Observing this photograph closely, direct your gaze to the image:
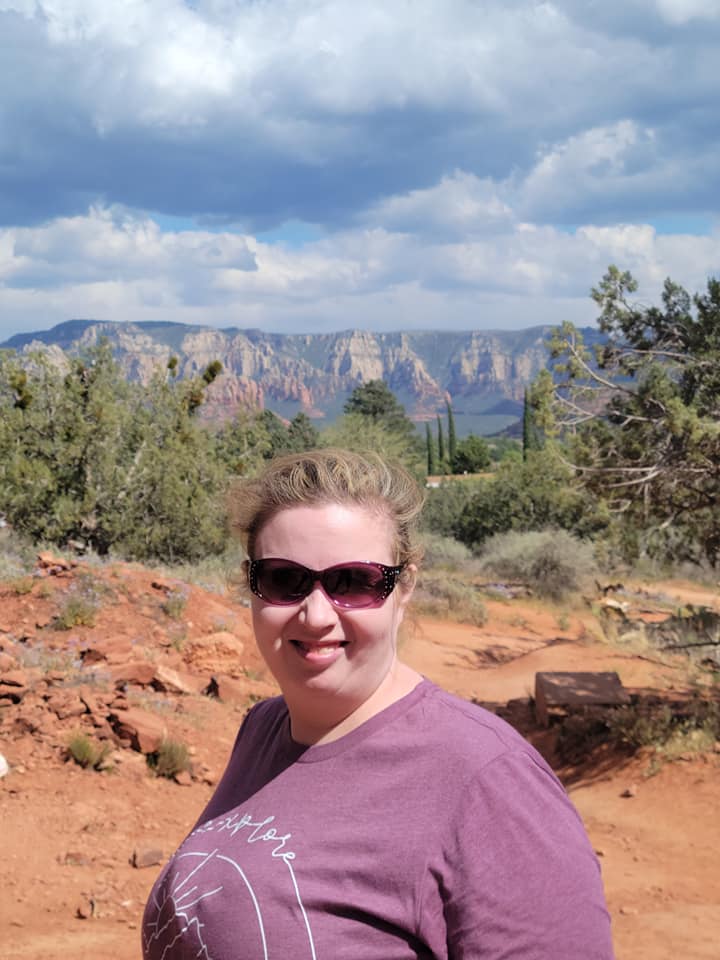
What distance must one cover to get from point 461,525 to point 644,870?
2640cm

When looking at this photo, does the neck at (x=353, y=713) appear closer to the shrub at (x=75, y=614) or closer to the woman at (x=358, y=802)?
the woman at (x=358, y=802)

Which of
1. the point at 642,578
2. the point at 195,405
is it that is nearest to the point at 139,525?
the point at 195,405

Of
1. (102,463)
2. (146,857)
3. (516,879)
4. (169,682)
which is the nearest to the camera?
(516,879)

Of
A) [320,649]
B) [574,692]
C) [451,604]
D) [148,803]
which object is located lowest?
[451,604]

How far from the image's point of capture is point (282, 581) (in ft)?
5.48

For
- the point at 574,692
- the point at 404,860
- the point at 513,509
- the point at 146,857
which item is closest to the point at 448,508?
the point at 513,509

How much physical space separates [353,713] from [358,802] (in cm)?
19

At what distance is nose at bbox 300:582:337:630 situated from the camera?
158 cm

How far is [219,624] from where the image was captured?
38.1ft

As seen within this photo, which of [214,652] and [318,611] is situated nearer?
[318,611]

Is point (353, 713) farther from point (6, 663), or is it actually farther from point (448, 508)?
point (448, 508)

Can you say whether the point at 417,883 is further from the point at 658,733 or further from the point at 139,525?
the point at 139,525

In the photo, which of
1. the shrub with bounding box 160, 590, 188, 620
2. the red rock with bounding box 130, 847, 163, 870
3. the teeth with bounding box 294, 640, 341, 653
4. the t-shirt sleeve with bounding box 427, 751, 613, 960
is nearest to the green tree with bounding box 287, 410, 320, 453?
the shrub with bounding box 160, 590, 188, 620

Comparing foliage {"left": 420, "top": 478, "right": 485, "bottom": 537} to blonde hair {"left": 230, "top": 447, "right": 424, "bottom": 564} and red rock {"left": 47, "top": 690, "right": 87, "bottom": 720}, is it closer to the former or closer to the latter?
red rock {"left": 47, "top": 690, "right": 87, "bottom": 720}
